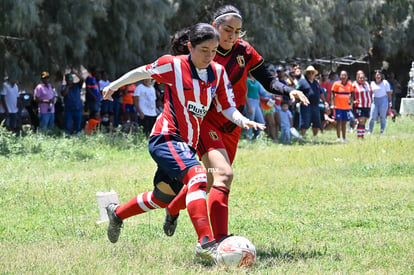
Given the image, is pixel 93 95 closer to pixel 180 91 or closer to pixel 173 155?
pixel 180 91

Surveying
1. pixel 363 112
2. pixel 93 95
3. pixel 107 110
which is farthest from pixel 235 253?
pixel 363 112

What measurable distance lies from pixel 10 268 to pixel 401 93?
115 ft

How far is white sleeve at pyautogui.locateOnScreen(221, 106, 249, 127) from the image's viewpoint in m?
6.69

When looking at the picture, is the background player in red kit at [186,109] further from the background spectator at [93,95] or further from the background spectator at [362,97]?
the background spectator at [362,97]

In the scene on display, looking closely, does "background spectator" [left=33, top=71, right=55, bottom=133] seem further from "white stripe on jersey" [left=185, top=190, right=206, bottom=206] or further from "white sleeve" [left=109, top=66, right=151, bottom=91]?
"white stripe on jersey" [left=185, top=190, right=206, bottom=206]

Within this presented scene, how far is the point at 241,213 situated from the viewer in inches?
370

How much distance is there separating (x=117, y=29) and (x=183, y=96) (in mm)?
14971

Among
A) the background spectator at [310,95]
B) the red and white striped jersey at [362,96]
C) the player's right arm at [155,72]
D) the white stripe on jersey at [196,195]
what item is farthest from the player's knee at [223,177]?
the red and white striped jersey at [362,96]

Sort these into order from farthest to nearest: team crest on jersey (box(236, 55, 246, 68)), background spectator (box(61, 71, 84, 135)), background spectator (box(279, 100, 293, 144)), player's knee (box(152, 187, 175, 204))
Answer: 1. background spectator (box(279, 100, 293, 144))
2. background spectator (box(61, 71, 84, 135))
3. team crest on jersey (box(236, 55, 246, 68))
4. player's knee (box(152, 187, 175, 204))

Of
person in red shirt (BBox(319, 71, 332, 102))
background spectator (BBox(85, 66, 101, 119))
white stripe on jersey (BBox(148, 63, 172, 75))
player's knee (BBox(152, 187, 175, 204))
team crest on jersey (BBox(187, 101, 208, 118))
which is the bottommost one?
person in red shirt (BBox(319, 71, 332, 102))

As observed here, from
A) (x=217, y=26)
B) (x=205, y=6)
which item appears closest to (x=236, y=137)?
(x=217, y=26)

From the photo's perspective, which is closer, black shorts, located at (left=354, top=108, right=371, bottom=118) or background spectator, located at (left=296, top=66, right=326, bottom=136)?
background spectator, located at (left=296, top=66, right=326, bottom=136)

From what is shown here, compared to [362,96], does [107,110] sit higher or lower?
higher

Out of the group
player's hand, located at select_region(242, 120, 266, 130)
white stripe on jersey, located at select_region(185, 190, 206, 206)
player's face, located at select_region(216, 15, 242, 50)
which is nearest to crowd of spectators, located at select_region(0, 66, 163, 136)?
player's face, located at select_region(216, 15, 242, 50)
